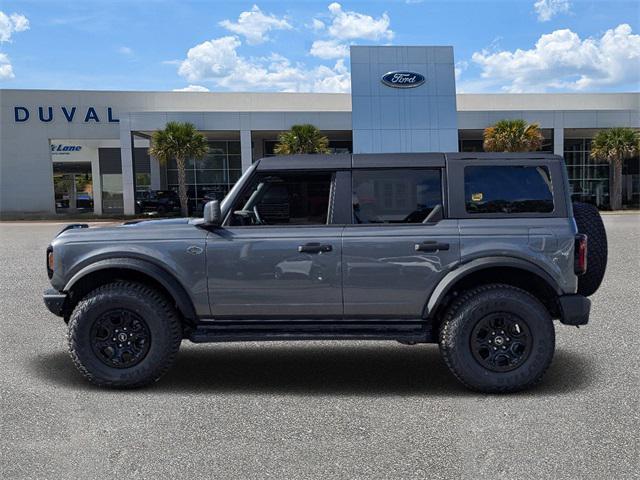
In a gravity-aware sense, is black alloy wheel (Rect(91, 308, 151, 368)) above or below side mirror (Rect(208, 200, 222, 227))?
below

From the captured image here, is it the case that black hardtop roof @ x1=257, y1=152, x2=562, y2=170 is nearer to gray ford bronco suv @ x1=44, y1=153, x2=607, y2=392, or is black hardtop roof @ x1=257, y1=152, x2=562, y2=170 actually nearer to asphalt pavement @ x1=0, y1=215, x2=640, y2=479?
gray ford bronco suv @ x1=44, y1=153, x2=607, y2=392

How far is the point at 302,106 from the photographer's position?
3919 centimetres

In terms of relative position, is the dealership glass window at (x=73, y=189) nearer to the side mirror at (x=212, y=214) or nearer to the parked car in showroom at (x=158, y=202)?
the parked car in showroom at (x=158, y=202)

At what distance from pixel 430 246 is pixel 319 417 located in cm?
155

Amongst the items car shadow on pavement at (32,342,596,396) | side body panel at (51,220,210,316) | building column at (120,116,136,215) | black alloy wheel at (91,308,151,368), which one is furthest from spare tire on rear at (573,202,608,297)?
building column at (120,116,136,215)

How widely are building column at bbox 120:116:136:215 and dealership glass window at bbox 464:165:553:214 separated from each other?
31.3 m

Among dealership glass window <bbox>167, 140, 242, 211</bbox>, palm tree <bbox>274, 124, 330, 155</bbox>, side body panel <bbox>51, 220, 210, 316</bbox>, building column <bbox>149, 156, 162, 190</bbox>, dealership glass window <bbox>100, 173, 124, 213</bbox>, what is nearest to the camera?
side body panel <bbox>51, 220, 210, 316</bbox>

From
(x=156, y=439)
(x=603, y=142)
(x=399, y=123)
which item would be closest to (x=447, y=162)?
(x=156, y=439)

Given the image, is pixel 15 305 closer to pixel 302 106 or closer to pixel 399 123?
pixel 399 123

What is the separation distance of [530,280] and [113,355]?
3.49 meters

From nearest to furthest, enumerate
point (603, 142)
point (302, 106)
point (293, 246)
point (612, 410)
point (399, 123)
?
point (612, 410) < point (293, 246) < point (399, 123) < point (603, 142) < point (302, 106)

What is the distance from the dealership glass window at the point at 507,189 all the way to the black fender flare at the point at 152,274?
2.42 meters

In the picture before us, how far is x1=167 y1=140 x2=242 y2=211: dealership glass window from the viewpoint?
38.6 m

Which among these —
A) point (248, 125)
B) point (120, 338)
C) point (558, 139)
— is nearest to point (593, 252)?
point (120, 338)
